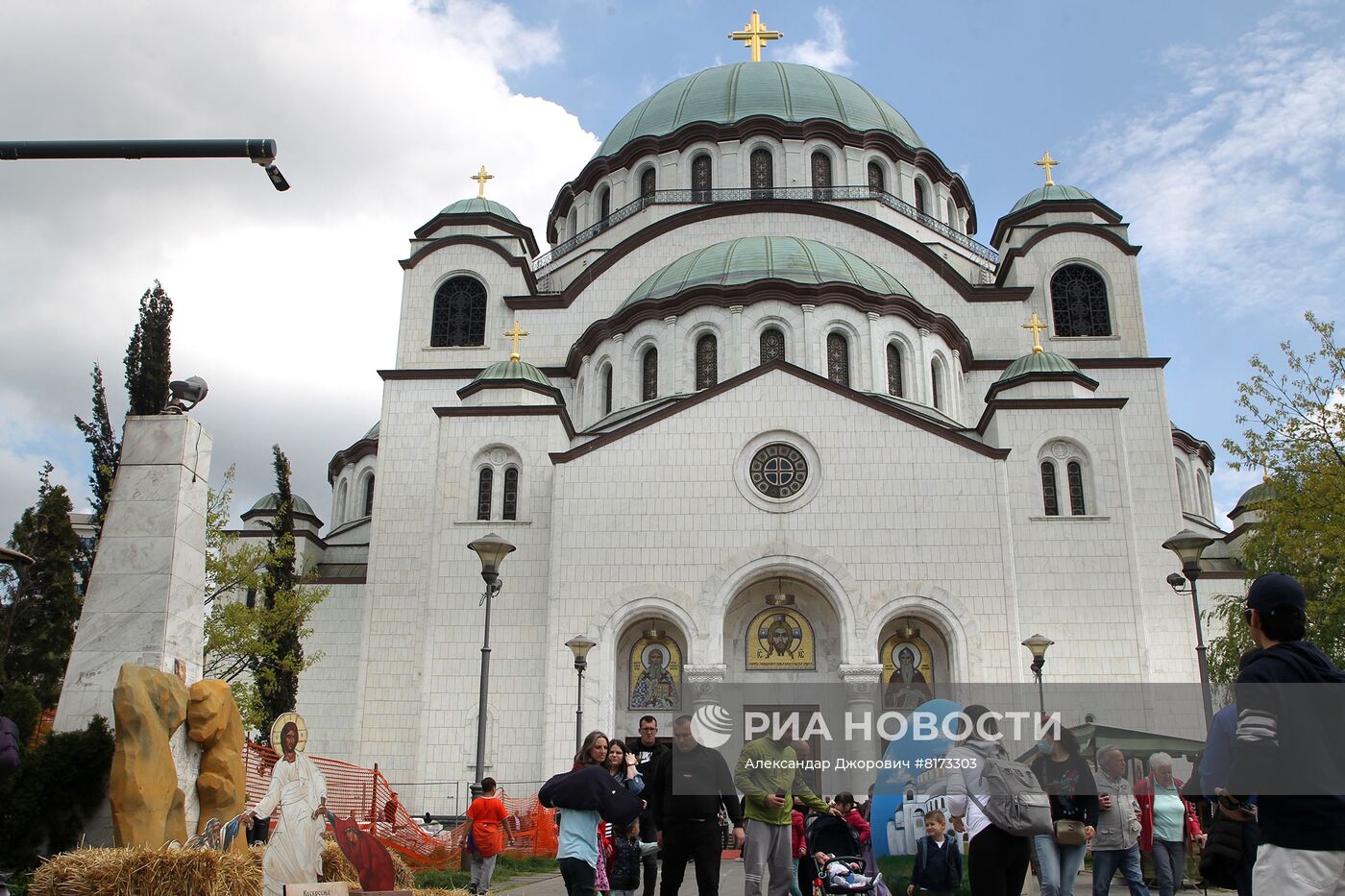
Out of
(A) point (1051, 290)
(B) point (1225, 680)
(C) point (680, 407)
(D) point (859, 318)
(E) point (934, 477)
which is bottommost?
(B) point (1225, 680)

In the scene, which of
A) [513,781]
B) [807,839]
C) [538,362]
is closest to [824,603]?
[513,781]

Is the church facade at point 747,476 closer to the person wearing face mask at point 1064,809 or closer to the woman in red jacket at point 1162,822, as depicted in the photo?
the woman in red jacket at point 1162,822

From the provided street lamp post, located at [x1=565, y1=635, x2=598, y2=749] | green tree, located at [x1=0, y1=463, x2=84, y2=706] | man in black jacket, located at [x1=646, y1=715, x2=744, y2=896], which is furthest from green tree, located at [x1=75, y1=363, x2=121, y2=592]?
man in black jacket, located at [x1=646, y1=715, x2=744, y2=896]

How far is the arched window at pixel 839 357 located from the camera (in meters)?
28.0

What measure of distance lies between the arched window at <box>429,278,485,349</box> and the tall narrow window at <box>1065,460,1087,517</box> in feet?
51.6

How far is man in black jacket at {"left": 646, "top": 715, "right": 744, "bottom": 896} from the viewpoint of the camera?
8.45 m

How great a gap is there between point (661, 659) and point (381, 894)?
16.3 metres

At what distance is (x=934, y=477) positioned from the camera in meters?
24.2

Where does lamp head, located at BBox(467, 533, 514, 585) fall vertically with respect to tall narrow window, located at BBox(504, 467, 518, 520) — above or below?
below

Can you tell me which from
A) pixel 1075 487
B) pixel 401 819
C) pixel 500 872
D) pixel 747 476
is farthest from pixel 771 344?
pixel 500 872

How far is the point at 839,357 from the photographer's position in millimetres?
28172

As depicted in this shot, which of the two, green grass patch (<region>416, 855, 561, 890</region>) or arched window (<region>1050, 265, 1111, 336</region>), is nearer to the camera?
green grass patch (<region>416, 855, 561, 890</region>)

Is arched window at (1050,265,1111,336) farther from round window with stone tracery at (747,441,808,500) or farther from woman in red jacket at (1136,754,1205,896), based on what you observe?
woman in red jacket at (1136,754,1205,896)

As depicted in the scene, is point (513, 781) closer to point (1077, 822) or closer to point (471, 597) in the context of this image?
point (471, 597)
